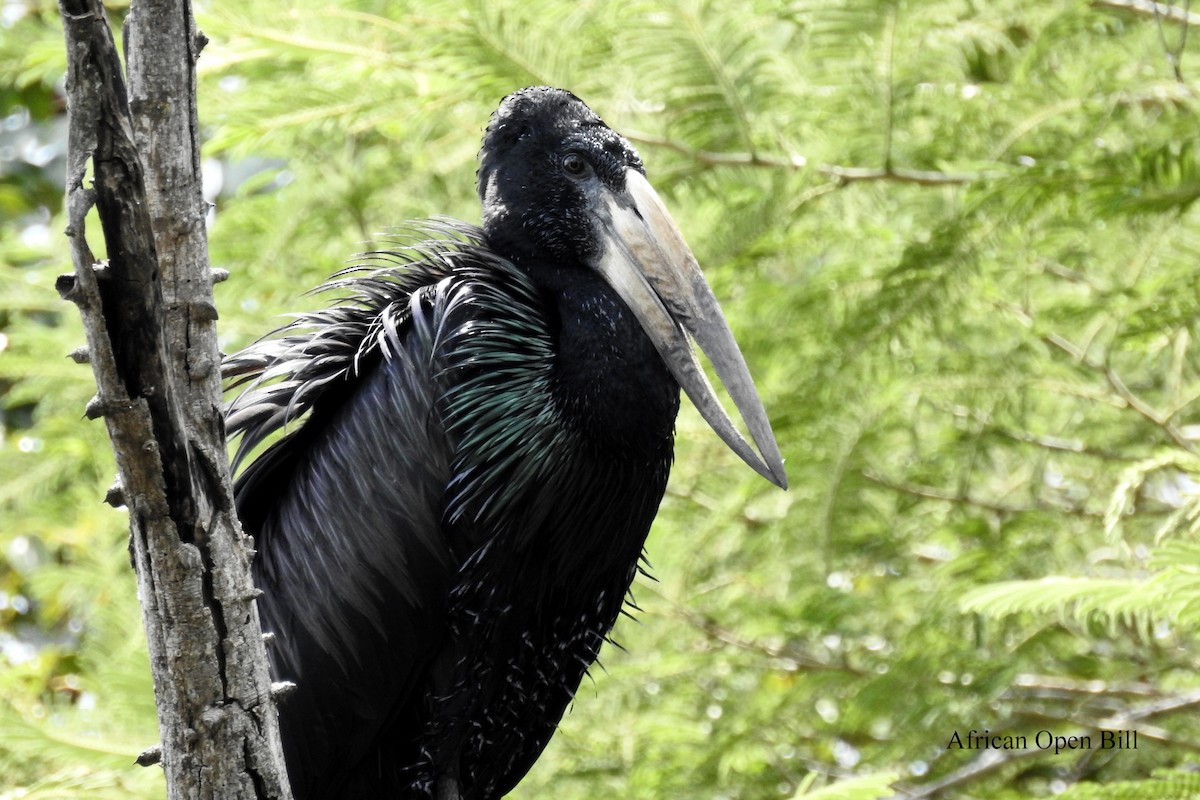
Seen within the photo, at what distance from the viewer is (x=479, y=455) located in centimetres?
300

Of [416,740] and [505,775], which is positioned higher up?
[416,740]

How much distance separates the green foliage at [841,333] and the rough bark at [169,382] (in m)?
1.92

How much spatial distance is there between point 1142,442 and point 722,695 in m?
1.97

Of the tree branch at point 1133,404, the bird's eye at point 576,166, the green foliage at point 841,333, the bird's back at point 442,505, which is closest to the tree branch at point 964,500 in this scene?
the green foliage at point 841,333

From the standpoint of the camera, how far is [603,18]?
4.42 m

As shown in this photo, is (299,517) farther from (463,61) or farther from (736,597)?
(736,597)

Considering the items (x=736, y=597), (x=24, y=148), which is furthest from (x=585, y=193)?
(x=24, y=148)

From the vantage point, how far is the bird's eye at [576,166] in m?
3.25

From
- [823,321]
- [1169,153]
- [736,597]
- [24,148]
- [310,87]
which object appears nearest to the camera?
[1169,153]

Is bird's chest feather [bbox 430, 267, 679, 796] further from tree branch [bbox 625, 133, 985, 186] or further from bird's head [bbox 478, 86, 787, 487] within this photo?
tree branch [bbox 625, 133, 985, 186]

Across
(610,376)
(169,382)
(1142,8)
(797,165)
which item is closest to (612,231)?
(610,376)

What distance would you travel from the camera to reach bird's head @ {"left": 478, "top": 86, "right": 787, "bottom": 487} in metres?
3.13

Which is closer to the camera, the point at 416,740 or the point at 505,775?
the point at 416,740

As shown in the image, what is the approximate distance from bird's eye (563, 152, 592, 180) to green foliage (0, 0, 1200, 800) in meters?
0.82
